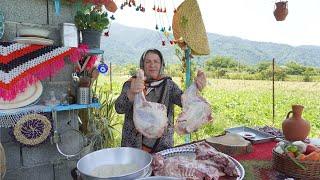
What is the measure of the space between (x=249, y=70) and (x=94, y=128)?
5910 mm

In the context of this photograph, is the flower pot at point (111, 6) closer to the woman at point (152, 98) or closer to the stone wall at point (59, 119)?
the stone wall at point (59, 119)

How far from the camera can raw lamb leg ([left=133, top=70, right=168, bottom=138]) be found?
152cm

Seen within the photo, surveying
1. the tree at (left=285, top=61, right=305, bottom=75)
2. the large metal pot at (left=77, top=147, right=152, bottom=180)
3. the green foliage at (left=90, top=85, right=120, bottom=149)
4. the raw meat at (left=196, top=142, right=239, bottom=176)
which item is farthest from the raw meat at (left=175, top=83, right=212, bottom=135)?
the tree at (left=285, top=61, right=305, bottom=75)

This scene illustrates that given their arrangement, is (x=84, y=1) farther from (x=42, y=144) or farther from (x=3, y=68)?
(x=42, y=144)

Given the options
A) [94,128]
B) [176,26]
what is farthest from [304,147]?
[94,128]

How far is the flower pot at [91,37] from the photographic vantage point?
7.39 feet

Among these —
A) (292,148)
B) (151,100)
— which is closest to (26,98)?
(151,100)

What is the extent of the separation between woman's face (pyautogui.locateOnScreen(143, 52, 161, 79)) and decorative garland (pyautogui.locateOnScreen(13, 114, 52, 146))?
88 centimetres

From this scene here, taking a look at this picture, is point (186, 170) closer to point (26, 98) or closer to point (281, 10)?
point (26, 98)

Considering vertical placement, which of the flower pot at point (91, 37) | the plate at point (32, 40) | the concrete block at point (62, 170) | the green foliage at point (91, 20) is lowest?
the concrete block at point (62, 170)

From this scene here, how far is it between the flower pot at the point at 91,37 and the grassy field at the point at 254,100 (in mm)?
3630

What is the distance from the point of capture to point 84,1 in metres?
2.29

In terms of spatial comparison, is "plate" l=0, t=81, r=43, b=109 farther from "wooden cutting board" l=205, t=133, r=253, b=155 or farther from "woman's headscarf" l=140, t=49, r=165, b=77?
"wooden cutting board" l=205, t=133, r=253, b=155

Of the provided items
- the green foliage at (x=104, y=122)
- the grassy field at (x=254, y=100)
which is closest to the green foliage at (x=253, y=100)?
the grassy field at (x=254, y=100)
